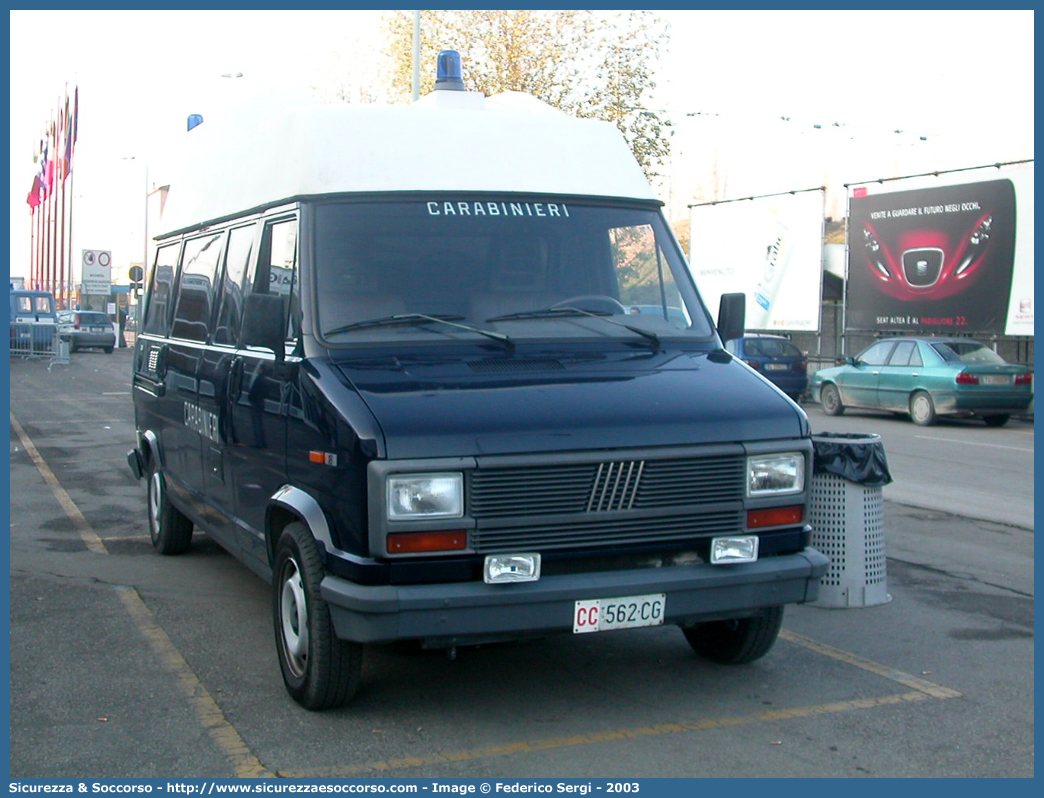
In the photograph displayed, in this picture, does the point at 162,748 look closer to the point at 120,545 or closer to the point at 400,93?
the point at 120,545

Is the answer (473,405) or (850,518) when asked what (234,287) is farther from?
(850,518)

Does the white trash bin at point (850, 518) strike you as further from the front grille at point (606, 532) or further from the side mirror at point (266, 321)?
the side mirror at point (266, 321)

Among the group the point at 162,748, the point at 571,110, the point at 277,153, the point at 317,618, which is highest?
the point at 571,110

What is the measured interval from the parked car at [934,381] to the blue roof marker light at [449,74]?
50.3 ft

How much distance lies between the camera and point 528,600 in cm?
451

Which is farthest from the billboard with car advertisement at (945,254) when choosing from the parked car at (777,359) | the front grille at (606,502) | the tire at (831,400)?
the front grille at (606,502)

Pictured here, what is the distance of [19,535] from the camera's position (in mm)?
8945

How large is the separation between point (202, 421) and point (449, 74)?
242cm

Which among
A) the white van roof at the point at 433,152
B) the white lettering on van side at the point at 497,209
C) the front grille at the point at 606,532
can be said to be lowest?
the front grille at the point at 606,532

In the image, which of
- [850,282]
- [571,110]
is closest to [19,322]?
[571,110]

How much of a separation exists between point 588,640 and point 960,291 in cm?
2200

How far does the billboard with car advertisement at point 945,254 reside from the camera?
80.0ft

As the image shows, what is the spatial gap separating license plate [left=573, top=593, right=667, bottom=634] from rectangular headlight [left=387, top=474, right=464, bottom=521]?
0.65m

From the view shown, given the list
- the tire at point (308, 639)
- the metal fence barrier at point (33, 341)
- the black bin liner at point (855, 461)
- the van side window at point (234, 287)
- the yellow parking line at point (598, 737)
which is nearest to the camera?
the yellow parking line at point (598, 737)
